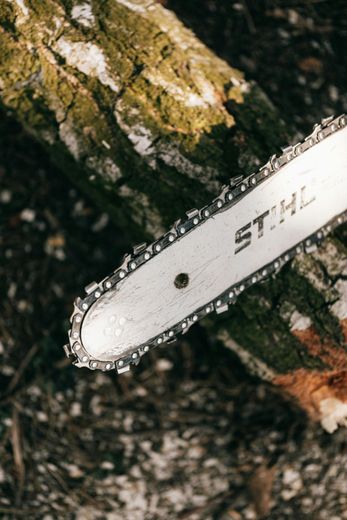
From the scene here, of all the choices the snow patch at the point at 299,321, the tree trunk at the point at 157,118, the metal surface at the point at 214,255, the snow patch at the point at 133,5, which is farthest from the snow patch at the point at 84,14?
the snow patch at the point at 299,321

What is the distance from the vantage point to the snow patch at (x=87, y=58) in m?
2.34

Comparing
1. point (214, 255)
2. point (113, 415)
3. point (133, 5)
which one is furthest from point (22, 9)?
point (113, 415)

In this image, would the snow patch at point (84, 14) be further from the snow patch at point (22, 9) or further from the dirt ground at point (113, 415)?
the dirt ground at point (113, 415)

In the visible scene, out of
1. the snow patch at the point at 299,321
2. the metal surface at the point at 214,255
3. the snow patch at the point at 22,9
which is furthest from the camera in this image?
the snow patch at the point at 299,321

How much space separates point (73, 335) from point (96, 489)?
3.63 feet

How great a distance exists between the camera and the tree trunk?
2.35m

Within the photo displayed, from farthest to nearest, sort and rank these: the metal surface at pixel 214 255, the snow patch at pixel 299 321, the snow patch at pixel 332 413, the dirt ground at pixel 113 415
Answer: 1. the dirt ground at pixel 113 415
2. the snow patch at pixel 332 413
3. the snow patch at pixel 299 321
4. the metal surface at pixel 214 255

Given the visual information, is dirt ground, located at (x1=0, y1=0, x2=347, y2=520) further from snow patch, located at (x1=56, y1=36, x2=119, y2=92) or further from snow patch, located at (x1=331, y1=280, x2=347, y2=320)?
snow patch, located at (x1=56, y1=36, x2=119, y2=92)

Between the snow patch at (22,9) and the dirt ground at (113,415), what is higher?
the snow patch at (22,9)

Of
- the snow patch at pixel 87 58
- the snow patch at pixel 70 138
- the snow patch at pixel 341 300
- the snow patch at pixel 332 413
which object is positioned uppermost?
the snow patch at pixel 87 58

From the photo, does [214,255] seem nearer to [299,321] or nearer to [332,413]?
[299,321]

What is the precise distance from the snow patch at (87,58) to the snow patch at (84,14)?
0.08 meters

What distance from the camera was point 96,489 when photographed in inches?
111

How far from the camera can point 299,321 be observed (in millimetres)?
2434
